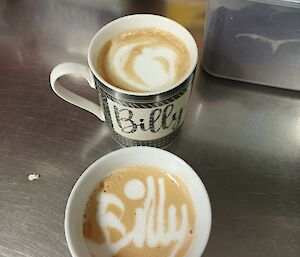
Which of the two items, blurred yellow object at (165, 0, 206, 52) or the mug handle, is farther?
blurred yellow object at (165, 0, 206, 52)

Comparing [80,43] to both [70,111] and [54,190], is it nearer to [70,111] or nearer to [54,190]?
[70,111]

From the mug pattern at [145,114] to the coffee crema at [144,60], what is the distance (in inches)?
0.8

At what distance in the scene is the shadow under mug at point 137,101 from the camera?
463 mm

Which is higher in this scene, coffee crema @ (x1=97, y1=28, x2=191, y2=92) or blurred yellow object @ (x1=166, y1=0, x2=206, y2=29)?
coffee crema @ (x1=97, y1=28, x2=191, y2=92)

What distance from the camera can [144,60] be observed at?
1.69 feet

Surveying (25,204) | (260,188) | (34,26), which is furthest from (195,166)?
(34,26)

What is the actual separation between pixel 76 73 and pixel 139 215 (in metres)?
0.16

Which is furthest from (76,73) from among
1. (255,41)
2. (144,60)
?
(255,41)

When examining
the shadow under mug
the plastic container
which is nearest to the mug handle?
the shadow under mug

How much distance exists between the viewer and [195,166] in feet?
1.80

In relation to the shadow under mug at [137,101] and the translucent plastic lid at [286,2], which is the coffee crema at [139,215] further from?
the translucent plastic lid at [286,2]

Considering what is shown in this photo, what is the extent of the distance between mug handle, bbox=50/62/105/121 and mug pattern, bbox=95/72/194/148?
1.0 inches

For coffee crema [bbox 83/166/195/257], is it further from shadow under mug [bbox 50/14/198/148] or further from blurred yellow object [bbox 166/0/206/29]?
blurred yellow object [bbox 166/0/206/29]

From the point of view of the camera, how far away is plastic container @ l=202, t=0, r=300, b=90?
1.69ft
